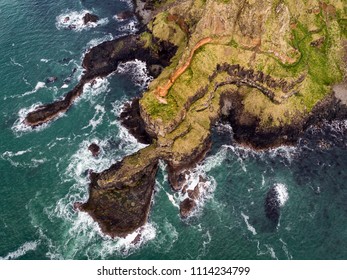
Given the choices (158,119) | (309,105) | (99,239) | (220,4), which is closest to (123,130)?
(158,119)

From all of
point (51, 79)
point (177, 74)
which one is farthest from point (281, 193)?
point (51, 79)

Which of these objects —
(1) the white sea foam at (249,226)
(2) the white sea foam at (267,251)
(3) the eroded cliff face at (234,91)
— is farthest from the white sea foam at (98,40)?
(2) the white sea foam at (267,251)

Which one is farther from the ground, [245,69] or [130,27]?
[245,69]

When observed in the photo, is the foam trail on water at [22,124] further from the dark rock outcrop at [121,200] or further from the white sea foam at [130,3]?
the white sea foam at [130,3]

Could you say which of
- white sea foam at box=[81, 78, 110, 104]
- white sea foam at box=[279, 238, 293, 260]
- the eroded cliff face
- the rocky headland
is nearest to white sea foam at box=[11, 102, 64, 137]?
the rocky headland

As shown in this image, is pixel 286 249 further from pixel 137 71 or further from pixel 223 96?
pixel 137 71
